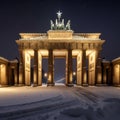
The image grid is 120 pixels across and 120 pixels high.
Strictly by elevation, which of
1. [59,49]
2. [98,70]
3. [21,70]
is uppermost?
[59,49]

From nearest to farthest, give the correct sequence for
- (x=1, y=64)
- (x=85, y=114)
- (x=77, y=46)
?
(x=85, y=114)
(x=1, y=64)
(x=77, y=46)

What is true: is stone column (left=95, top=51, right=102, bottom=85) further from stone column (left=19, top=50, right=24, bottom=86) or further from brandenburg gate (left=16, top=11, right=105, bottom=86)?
stone column (left=19, top=50, right=24, bottom=86)

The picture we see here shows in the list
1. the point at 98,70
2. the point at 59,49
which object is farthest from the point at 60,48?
the point at 98,70

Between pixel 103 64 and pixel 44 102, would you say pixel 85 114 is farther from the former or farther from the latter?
pixel 103 64

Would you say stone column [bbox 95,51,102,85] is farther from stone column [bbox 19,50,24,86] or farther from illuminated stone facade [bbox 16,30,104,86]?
stone column [bbox 19,50,24,86]

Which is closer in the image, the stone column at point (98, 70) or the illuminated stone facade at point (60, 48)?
the illuminated stone facade at point (60, 48)

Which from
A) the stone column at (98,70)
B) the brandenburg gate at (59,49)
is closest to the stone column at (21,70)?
the brandenburg gate at (59,49)

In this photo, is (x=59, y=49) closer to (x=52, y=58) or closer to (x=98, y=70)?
(x=52, y=58)

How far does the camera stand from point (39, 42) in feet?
168

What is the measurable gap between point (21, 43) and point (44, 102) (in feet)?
111

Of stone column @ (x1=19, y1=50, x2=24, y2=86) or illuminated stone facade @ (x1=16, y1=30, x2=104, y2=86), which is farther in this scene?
stone column @ (x1=19, y1=50, x2=24, y2=86)

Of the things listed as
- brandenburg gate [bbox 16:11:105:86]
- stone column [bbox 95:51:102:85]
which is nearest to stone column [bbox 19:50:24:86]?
brandenburg gate [bbox 16:11:105:86]

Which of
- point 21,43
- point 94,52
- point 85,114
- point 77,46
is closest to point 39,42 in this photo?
point 21,43

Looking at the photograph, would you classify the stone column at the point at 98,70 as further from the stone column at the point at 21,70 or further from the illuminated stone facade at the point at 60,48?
the stone column at the point at 21,70
